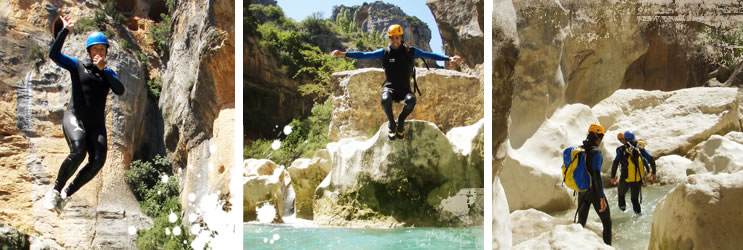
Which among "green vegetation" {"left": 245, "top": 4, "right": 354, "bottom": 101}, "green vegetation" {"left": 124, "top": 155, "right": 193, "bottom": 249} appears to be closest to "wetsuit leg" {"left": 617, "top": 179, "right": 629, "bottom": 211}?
"green vegetation" {"left": 245, "top": 4, "right": 354, "bottom": 101}

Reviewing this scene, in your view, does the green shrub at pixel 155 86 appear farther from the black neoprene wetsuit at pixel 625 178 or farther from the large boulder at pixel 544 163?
the black neoprene wetsuit at pixel 625 178

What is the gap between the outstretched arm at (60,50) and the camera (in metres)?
4.46

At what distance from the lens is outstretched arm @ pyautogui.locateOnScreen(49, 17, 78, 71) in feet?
14.6

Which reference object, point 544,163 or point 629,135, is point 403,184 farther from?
point 629,135

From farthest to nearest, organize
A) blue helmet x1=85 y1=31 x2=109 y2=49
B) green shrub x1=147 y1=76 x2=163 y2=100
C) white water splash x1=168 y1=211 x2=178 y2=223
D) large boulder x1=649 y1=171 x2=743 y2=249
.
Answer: green shrub x1=147 y1=76 x2=163 y2=100
white water splash x1=168 y1=211 x2=178 y2=223
blue helmet x1=85 y1=31 x2=109 y2=49
large boulder x1=649 y1=171 x2=743 y2=249

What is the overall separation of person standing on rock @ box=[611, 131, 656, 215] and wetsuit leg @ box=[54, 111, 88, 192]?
454 cm

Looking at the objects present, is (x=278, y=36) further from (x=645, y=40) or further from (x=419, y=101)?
(x=645, y=40)

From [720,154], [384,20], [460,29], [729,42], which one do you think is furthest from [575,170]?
[384,20]

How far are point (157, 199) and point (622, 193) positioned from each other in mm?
4387

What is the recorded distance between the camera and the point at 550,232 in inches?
191

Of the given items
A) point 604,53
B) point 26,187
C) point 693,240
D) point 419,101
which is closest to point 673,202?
point 693,240

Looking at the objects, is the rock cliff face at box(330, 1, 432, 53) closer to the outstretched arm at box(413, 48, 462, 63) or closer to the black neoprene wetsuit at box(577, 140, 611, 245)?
the outstretched arm at box(413, 48, 462, 63)

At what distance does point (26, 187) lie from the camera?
5258 millimetres

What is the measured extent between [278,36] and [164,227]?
8.41 feet
